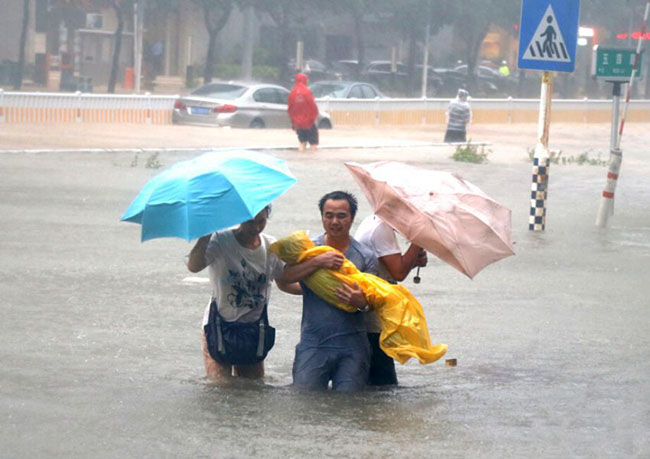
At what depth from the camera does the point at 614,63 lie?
16953 millimetres

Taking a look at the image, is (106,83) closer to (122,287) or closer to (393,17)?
(393,17)

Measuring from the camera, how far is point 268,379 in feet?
24.6

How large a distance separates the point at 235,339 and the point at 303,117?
2039cm

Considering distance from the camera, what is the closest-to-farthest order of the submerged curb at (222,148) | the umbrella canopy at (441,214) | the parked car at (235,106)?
the umbrella canopy at (441,214), the submerged curb at (222,148), the parked car at (235,106)

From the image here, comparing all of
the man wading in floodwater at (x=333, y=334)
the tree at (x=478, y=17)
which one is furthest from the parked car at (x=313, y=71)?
the man wading in floodwater at (x=333, y=334)

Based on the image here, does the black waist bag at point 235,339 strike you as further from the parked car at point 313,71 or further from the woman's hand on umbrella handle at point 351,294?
the parked car at point 313,71

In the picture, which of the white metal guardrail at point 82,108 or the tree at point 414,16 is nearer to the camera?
the white metal guardrail at point 82,108

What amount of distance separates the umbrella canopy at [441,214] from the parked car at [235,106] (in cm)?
2611

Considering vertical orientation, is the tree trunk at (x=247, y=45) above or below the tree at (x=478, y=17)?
below

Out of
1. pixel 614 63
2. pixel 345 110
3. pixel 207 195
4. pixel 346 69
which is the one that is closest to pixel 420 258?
pixel 207 195

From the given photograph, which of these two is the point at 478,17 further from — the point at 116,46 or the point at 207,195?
the point at 207,195

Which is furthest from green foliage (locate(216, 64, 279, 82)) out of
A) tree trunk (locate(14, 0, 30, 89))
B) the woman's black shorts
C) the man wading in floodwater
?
the man wading in floodwater

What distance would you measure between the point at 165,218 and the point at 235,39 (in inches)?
2396

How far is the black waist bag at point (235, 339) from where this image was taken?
6.53 m
